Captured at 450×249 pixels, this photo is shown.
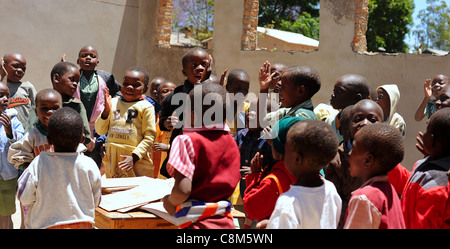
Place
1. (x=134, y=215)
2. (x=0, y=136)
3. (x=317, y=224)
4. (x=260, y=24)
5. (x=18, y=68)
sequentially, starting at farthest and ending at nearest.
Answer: (x=260, y=24)
(x=18, y=68)
(x=0, y=136)
(x=134, y=215)
(x=317, y=224)

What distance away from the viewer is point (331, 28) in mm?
8320

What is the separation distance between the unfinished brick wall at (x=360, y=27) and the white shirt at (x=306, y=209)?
631 cm

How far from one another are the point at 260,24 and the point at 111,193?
80.7ft

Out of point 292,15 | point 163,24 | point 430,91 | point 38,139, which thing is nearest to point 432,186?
point 38,139

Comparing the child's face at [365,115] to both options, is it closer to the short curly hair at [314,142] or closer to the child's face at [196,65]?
the short curly hair at [314,142]

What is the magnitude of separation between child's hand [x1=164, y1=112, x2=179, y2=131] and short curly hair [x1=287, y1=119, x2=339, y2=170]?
1581 mm

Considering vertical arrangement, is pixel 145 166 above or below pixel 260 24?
below

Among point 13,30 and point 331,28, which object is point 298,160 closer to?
point 331,28

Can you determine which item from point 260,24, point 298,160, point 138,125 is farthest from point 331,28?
point 260,24

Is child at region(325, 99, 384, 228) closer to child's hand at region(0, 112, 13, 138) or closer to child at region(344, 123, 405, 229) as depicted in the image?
child at region(344, 123, 405, 229)

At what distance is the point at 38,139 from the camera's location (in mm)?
3635

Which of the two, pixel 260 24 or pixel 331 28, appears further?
pixel 260 24

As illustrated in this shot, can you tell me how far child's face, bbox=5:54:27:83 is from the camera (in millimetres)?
5465

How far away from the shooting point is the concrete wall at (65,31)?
9.10m
